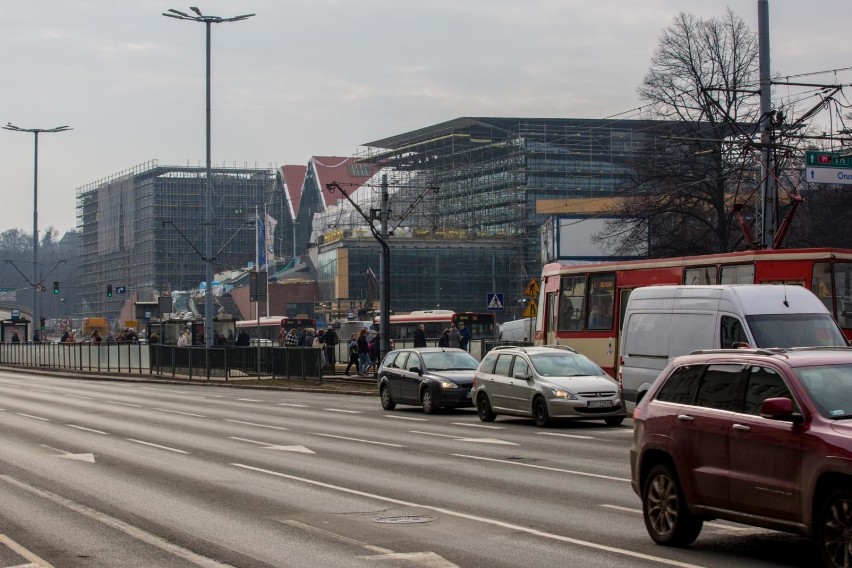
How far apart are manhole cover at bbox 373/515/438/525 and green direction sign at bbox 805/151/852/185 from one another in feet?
70.3

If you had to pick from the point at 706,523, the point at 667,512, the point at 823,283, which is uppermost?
the point at 823,283

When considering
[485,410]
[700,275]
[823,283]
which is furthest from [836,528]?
[700,275]

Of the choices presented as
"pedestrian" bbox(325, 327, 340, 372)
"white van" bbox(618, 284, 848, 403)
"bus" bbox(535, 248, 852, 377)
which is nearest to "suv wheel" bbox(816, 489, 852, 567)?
"white van" bbox(618, 284, 848, 403)

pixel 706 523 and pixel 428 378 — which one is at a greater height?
pixel 428 378

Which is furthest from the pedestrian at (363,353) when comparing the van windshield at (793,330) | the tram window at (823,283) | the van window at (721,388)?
the van window at (721,388)

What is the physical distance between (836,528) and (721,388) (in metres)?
1.85

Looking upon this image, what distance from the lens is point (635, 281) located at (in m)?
30.9

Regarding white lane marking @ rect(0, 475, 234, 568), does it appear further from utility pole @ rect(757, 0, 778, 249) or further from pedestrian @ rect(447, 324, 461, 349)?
pedestrian @ rect(447, 324, 461, 349)

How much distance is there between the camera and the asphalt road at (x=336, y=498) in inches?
409

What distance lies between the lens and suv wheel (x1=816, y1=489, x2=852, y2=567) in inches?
330

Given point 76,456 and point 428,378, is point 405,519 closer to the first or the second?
point 76,456

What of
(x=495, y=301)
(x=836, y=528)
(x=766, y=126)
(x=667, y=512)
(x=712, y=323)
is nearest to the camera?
(x=836, y=528)

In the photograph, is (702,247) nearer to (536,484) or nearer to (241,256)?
(536,484)

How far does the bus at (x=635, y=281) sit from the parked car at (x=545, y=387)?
3.85 metres
